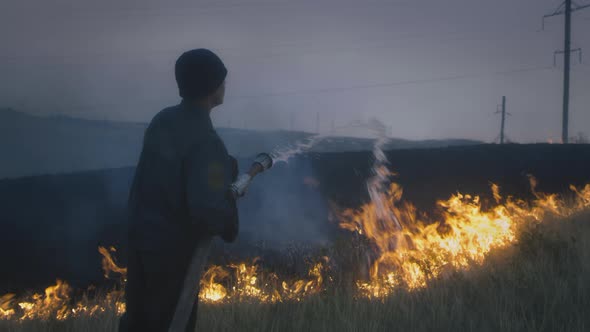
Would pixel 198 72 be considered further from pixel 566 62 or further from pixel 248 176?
pixel 566 62

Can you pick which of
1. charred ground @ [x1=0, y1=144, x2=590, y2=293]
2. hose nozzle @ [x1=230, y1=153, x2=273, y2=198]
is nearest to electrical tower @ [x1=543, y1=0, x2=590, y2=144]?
charred ground @ [x1=0, y1=144, x2=590, y2=293]

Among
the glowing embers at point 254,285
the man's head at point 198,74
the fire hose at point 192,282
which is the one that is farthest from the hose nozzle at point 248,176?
the glowing embers at point 254,285

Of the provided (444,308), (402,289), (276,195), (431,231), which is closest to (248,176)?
(444,308)

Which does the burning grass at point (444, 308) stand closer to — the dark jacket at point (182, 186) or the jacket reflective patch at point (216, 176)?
the dark jacket at point (182, 186)

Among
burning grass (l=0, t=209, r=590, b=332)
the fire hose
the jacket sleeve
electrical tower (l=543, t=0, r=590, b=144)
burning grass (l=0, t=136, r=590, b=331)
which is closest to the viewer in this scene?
the jacket sleeve

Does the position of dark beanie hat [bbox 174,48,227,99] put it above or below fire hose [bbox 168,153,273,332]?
above

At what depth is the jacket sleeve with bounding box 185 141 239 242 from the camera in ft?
7.68

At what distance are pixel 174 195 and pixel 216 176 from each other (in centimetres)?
25

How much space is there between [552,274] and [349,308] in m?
2.35

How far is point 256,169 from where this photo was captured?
9.36ft

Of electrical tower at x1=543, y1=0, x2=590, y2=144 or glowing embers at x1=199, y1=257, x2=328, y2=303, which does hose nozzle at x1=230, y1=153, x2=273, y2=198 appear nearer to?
glowing embers at x1=199, y1=257, x2=328, y2=303

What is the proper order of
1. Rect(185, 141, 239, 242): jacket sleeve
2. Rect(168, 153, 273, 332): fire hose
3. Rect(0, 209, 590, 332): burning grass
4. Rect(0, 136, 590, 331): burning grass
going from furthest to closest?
Rect(0, 136, 590, 331): burning grass → Rect(0, 209, 590, 332): burning grass → Rect(168, 153, 273, 332): fire hose → Rect(185, 141, 239, 242): jacket sleeve

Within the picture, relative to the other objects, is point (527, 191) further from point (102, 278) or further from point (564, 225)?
point (102, 278)

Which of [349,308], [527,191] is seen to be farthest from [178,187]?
[527,191]
